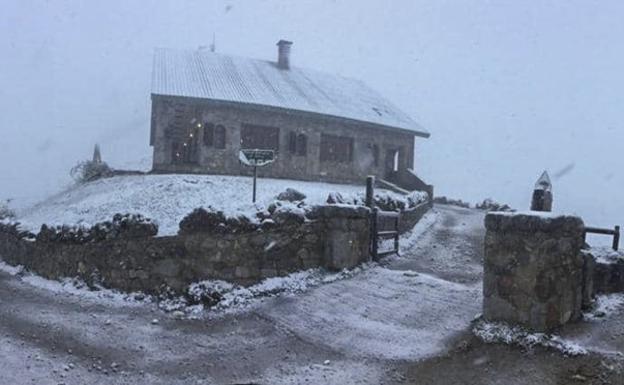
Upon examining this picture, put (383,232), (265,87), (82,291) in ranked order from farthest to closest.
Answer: (265,87) → (383,232) → (82,291)

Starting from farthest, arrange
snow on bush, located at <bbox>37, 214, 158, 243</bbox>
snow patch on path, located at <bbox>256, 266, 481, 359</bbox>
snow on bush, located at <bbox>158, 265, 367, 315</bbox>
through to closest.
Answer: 1. snow on bush, located at <bbox>37, 214, 158, 243</bbox>
2. snow on bush, located at <bbox>158, 265, 367, 315</bbox>
3. snow patch on path, located at <bbox>256, 266, 481, 359</bbox>

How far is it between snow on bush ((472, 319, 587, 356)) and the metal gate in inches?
173

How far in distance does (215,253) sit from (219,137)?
17037 mm

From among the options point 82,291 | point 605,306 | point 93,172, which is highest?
point 93,172

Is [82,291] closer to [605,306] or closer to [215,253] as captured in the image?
[215,253]

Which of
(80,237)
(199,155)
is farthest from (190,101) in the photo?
(80,237)

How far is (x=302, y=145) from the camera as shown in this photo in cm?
2841

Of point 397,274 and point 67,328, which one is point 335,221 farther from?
point 67,328

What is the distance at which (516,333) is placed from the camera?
6.88 metres

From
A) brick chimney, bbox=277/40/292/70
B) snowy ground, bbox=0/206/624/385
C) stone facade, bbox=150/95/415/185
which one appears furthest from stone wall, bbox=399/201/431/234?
brick chimney, bbox=277/40/292/70

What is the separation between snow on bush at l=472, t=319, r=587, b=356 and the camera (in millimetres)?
6434

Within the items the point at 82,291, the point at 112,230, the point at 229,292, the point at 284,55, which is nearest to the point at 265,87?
the point at 284,55

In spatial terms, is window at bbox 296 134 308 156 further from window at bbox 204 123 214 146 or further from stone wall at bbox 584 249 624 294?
stone wall at bbox 584 249 624 294

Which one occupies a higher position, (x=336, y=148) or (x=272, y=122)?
(x=272, y=122)
